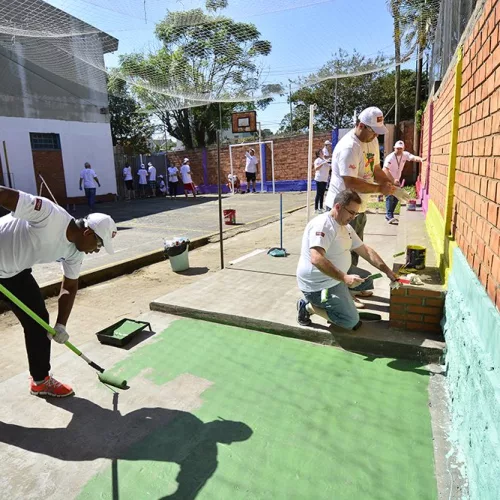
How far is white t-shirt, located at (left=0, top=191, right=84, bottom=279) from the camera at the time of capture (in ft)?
8.14

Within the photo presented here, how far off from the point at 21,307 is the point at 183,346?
1.36m

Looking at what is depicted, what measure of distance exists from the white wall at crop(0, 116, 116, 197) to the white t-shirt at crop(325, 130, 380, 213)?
1435cm

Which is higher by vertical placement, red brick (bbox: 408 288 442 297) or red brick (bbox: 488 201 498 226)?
red brick (bbox: 488 201 498 226)

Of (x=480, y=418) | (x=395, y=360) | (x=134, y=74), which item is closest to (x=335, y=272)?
(x=395, y=360)

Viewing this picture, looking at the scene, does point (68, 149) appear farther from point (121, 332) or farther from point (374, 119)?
point (374, 119)

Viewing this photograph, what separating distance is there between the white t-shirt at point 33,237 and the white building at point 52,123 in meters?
10.5

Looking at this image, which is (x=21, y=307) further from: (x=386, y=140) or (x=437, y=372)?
(x=386, y=140)

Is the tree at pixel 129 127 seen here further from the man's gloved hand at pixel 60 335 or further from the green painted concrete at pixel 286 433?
the green painted concrete at pixel 286 433

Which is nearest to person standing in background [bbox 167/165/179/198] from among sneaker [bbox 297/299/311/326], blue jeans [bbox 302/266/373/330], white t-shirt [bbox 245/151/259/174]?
white t-shirt [bbox 245/151/259/174]

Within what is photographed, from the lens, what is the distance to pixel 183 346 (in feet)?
11.4

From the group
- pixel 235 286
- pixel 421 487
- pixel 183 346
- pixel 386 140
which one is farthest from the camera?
pixel 386 140

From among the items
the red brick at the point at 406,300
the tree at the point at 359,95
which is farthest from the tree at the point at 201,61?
the tree at the point at 359,95

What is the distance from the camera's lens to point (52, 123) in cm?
1606

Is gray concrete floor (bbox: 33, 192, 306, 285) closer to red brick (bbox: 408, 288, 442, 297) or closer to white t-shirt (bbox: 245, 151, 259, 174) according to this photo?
white t-shirt (bbox: 245, 151, 259, 174)
